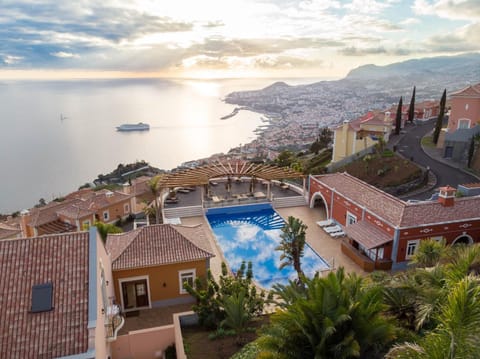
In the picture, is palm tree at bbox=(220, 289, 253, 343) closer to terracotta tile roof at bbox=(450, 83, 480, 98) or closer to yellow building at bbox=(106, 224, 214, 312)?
yellow building at bbox=(106, 224, 214, 312)

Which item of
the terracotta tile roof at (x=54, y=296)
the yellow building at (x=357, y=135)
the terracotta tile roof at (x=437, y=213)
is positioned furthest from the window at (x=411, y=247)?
the yellow building at (x=357, y=135)

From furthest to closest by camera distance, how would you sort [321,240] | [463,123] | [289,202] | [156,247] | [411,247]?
[463,123] → [289,202] → [321,240] → [411,247] → [156,247]

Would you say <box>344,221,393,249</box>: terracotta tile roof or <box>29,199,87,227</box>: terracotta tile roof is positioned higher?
<box>344,221,393,249</box>: terracotta tile roof

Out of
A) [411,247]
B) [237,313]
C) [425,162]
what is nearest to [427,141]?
[425,162]

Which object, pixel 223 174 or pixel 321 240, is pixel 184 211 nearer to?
pixel 223 174

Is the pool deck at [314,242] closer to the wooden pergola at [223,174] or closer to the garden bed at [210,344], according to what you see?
the wooden pergola at [223,174]

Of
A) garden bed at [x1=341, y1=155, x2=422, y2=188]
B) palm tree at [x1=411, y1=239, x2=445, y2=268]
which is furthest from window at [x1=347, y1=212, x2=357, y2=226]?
garden bed at [x1=341, y1=155, x2=422, y2=188]
